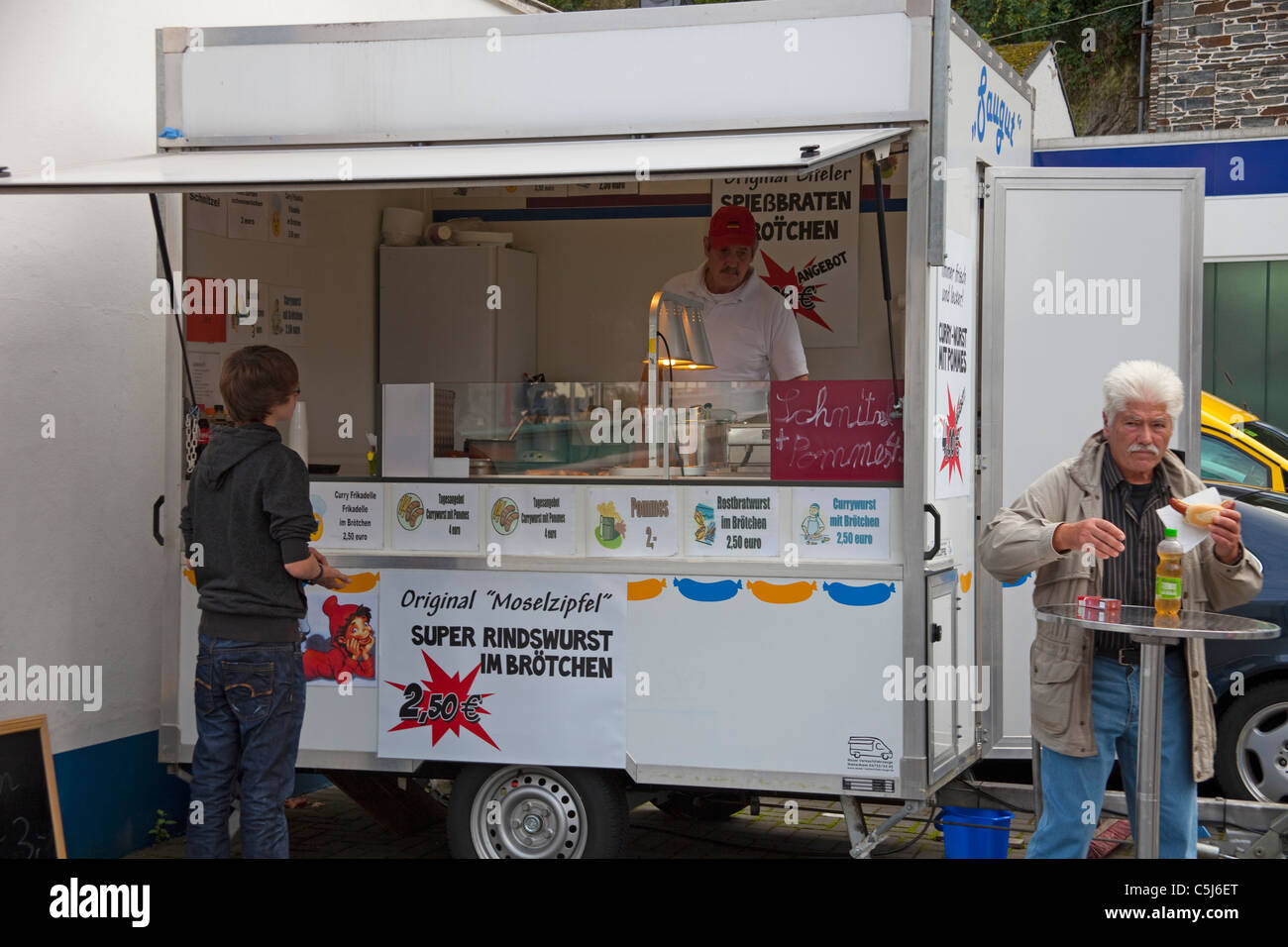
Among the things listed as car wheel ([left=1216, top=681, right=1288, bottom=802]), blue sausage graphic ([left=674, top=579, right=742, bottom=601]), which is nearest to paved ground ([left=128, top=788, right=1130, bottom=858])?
car wheel ([left=1216, top=681, right=1288, bottom=802])

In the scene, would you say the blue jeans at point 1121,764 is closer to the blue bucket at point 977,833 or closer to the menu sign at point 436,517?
the blue bucket at point 977,833

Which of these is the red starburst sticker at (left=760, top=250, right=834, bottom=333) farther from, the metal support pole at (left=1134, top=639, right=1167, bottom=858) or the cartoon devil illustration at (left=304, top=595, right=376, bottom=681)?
the metal support pole at (left=1134, top=639, right=1167, bottom=858)

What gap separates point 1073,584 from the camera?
13.4 feet

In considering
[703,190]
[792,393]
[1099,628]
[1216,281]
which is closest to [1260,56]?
[1216,281]

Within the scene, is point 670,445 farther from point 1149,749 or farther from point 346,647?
point 1149,749

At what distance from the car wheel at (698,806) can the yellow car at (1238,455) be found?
3.46 metres

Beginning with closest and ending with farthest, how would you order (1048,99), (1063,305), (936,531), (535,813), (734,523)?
(936,531) < (734,523) < (535,813) < (1063,305) < (1048,99)

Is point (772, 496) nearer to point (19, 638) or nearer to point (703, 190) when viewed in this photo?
point (19, 638)

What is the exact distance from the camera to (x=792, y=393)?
5023 mm

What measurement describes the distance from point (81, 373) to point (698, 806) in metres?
2.96

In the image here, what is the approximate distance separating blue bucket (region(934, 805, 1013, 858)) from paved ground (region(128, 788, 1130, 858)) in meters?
0.70

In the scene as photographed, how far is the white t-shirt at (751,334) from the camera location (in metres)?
6.25

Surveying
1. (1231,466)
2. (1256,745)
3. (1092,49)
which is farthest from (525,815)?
(1092,49)
